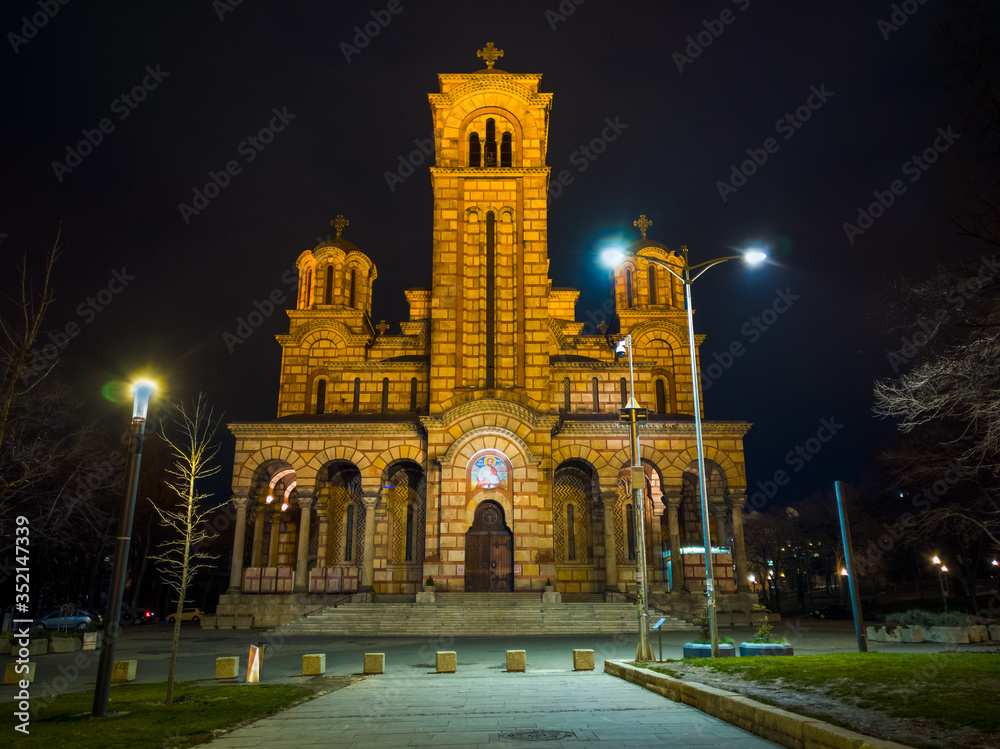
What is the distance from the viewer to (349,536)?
116 ft

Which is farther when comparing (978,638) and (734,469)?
(734,469)

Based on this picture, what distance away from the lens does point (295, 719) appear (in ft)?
30.2

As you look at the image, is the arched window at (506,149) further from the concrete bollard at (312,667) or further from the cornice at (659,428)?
the concrete bollard at (312,667)

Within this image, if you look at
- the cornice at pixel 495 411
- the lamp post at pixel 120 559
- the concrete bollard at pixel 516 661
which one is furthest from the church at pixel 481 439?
the lamp post at pixel 120 559

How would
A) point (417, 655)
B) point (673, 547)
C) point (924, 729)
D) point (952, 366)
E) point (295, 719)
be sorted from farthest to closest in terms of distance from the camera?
point (673, 547) < point (417, 655) < point (952, 366) < point (295, 719) < point (924, 729)

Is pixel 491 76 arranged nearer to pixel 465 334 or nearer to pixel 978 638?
pixel 465 334

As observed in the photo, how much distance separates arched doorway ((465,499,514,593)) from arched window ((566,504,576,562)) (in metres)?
3.65

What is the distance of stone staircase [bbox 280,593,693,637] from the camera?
26.1m

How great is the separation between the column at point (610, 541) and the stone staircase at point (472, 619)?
3103 millimetres

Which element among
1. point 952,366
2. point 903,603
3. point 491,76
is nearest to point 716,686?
point 952,366

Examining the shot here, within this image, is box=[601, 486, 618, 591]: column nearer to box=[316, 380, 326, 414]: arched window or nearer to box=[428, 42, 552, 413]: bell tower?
box=[428, 42, 552, 413]: bell tower

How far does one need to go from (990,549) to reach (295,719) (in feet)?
144

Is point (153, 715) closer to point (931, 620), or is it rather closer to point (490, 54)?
point (931, 620)

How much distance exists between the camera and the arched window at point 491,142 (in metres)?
36.2
